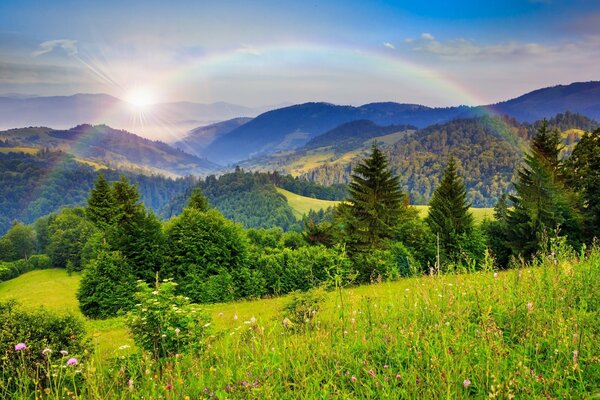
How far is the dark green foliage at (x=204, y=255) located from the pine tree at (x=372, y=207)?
39.5ft

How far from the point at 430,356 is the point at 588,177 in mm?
40368

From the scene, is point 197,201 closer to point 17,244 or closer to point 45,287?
point 45,287

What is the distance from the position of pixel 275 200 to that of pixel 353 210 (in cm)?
15407

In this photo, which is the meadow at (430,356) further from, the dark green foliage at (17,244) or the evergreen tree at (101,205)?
the dark green foliage at (17,244)

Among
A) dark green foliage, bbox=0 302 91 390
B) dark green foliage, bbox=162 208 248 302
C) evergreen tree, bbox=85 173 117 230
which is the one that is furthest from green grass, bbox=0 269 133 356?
dark green foliage, bbox=0 302 91 390

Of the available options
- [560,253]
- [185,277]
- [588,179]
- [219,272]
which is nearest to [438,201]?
[588,179]

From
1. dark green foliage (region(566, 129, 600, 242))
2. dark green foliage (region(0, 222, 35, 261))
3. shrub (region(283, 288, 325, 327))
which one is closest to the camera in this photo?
shrub (region(283, 288, 325, 327))

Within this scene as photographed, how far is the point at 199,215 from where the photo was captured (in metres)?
35.7

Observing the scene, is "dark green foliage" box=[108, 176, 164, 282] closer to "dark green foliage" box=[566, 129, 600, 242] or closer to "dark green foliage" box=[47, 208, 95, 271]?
"dark green foliage" box=[566, 129, 600, 242]

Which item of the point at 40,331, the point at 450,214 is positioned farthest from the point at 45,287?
the point at 40,331

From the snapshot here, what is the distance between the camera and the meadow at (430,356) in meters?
3.46

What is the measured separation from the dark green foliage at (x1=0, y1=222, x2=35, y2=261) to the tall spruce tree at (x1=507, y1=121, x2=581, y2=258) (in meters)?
117

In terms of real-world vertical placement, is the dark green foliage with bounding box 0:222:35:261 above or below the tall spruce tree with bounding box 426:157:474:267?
below

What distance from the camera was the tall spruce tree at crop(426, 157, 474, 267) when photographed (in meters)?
41.2
